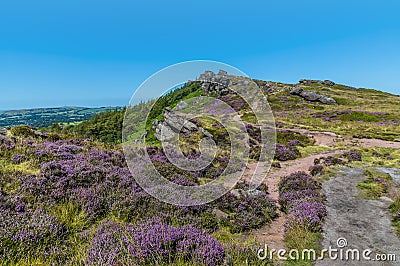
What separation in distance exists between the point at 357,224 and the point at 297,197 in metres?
2.71

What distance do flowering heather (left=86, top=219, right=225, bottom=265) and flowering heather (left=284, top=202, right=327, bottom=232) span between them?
3.42m

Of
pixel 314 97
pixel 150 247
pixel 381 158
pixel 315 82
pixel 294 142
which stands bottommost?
pixel 381 158

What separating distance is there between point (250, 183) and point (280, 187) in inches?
61.9

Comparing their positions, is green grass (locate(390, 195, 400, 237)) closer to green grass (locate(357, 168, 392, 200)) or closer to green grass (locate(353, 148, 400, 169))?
green grass (locate(357, 168, 392, 200))

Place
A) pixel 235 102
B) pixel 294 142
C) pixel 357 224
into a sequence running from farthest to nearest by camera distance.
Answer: pixel 235 102
pixel 294 142
pixel 357 224

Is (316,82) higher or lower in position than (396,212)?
higher

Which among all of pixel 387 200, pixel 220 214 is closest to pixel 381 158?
pixel 387 200

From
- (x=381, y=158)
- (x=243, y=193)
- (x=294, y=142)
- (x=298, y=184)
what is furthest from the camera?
(x=294, y=142)

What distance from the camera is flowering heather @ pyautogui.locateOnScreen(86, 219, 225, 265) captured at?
458cm

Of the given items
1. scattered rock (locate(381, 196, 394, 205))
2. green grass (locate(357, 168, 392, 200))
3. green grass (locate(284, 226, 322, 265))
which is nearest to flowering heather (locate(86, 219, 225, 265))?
green grass (locate(284, 226, 322, 265))

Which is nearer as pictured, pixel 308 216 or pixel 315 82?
pixel 308 216

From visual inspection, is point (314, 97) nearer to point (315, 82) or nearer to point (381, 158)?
point (315, 82)

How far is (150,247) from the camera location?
4898 millimetres

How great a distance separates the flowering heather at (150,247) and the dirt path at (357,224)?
111 inches
